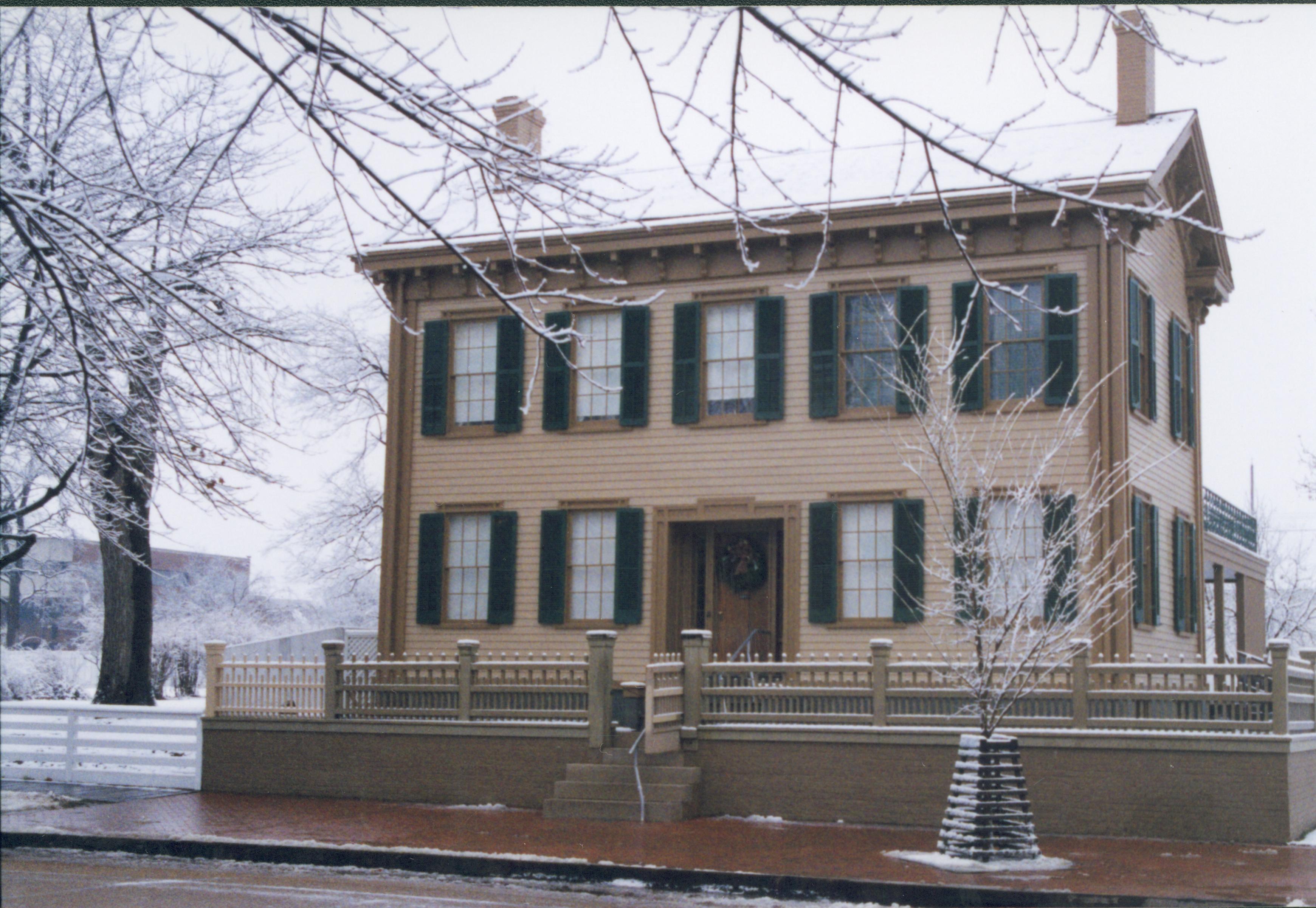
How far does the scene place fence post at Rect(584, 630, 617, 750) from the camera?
1623 centimetres

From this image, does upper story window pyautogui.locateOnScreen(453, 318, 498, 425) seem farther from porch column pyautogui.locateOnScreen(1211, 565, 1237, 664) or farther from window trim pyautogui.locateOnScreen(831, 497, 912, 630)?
porch column pyautogui.locateOnScreen(1211, 565, 1237, 664)

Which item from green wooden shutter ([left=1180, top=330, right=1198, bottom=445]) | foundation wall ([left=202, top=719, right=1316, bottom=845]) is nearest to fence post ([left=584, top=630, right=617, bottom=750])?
foundation wall ([left=202, top=719, right=1316, bottom=845])

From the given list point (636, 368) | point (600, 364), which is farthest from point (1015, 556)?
point (600, 364)

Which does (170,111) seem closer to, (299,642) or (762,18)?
(762,18)

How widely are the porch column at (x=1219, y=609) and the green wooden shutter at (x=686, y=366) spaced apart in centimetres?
1094

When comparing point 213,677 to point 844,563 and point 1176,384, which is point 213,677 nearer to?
point 844,563

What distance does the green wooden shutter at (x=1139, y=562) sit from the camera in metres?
17.8

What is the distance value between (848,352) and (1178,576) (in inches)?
240

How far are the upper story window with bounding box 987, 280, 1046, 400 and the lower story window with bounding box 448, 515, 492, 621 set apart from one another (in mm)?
7328

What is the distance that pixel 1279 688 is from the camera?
1410 cm

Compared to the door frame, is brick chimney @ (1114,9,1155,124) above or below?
above

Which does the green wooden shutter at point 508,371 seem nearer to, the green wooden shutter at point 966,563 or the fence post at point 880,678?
the green wooden shutter at point 966,563

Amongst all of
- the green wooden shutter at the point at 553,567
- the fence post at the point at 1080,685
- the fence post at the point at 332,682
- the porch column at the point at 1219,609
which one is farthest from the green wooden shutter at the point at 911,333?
the porch column at the point at 1219,609

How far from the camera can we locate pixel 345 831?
1434 centimetres
